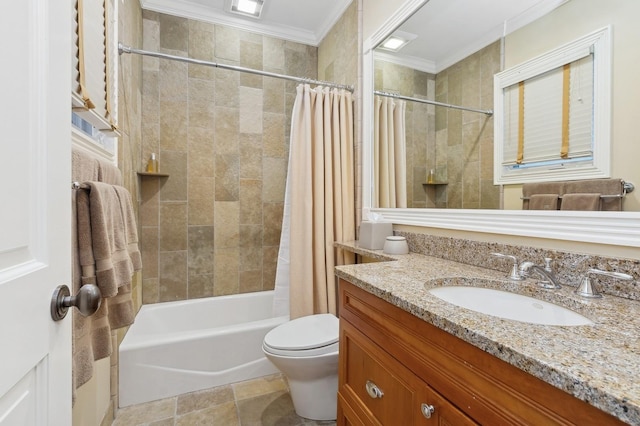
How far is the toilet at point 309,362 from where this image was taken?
4.64 feet

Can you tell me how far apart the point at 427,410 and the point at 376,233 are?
1.04 m

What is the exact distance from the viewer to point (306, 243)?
2.00 m

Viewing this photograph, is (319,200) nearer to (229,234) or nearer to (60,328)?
(229,234)

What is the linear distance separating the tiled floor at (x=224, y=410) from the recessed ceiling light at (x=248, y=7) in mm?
2735

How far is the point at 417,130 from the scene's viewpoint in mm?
1674

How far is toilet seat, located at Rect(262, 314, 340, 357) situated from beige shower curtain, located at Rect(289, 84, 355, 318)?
27 cm

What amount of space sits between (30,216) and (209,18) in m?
2.52

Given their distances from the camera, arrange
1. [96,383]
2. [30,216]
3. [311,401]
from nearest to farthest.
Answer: [30,216], [96,383], [311,401]

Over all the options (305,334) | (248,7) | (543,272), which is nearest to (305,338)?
(305,334)

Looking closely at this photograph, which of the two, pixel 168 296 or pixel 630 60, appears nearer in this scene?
pixel 630 60

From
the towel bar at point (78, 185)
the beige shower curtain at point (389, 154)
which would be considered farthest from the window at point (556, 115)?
the towel bar at point (78, 185)

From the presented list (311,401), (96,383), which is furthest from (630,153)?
(96,383)

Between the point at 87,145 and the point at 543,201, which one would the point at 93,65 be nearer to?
the point at 87,145

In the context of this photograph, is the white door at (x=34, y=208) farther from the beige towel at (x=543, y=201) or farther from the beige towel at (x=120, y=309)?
the beige towel at (x=543, y=201)
